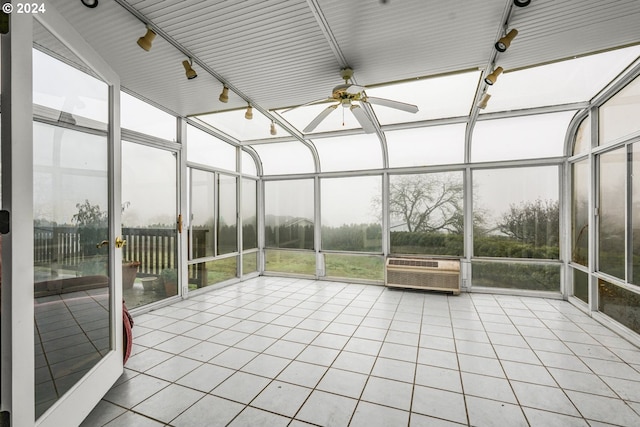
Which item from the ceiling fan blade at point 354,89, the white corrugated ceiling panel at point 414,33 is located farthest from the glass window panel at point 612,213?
the ceiling fan blade at point 354,89

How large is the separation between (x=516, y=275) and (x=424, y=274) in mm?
1547

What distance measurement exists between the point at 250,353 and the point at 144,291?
2.25m

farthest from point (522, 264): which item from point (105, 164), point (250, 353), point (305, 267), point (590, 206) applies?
point (105, 164)

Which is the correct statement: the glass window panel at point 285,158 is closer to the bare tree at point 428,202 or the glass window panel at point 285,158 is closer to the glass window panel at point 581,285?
the bare tree at point 428,202

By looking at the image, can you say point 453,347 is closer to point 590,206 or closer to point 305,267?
point 590,206

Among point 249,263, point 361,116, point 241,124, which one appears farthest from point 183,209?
point 361,116

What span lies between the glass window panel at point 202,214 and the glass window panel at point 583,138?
19.4 feet

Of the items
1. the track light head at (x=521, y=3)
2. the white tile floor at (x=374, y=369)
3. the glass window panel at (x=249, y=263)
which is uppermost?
the track light head at (x=521, y=3)

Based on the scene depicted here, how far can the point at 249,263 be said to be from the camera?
6.36 metres

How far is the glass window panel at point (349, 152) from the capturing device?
5.55m

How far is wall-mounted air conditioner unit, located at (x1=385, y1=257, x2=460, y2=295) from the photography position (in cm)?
474

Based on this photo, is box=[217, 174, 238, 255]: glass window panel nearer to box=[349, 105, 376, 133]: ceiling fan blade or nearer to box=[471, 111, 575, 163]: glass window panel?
box=[349, 105, 376, 133]: ceiling fan blade

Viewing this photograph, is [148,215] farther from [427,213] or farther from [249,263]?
[427,213]

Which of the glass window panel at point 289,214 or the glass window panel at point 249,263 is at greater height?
the glass window panel at point 289,214
